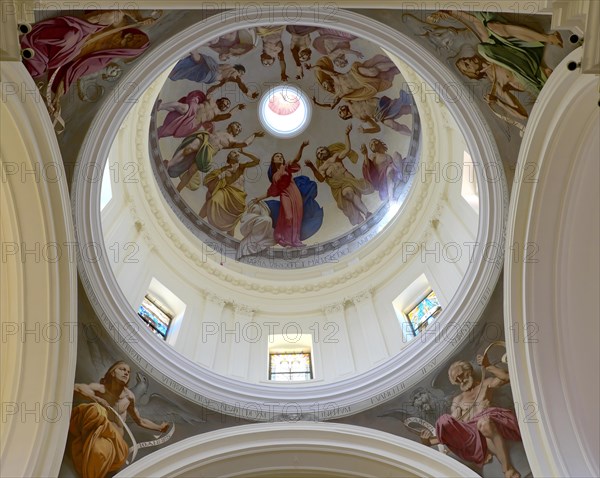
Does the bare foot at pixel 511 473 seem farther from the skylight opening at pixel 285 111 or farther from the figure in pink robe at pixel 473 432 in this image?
the skylight opening at pixel 285 111

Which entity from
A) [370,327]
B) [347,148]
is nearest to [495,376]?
[370,327]

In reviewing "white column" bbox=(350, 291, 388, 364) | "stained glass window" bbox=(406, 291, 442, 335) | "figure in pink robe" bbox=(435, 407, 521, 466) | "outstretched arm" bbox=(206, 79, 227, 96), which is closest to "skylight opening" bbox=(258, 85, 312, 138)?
"outstretched arm" bbox=(206, 79, 227, 96)

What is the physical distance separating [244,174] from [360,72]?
384 cm

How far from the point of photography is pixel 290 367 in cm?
1286

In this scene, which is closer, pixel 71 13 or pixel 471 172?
pixel 71 13

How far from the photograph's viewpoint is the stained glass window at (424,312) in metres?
12.3

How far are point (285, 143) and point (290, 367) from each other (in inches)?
274

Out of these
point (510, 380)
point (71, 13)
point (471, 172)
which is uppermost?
point (471, 172)

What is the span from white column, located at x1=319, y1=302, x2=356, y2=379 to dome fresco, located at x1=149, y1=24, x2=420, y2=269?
1936 millimetres

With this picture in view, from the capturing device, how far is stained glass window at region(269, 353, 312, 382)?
12539mm

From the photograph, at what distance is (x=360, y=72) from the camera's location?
16188mm

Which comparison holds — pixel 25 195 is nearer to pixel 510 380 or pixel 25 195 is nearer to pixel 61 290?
pixel 61 290

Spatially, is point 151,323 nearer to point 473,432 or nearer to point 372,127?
point 473,432

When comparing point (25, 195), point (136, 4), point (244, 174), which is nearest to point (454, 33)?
point (136, 4)
